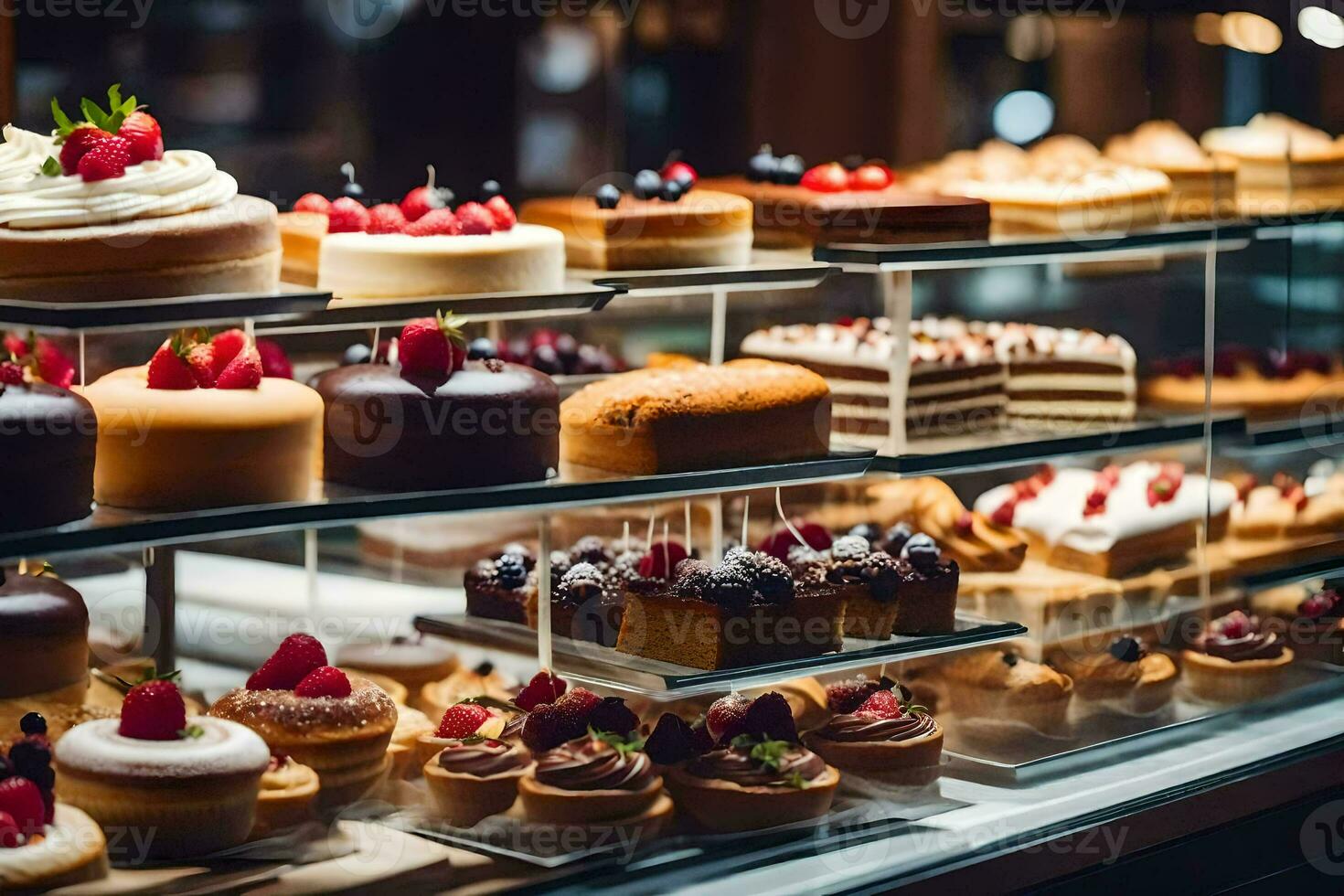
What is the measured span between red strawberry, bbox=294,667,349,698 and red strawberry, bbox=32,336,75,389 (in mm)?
782

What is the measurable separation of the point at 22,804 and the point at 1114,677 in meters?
3.03

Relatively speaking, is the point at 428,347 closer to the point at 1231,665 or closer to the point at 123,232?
the point at 123,232

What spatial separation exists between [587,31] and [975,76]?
51.3 inches

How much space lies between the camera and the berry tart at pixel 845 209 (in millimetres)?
4547

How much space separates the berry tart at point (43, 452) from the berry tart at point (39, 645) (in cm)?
47

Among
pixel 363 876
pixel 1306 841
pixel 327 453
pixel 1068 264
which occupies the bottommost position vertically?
pixel 1306 841

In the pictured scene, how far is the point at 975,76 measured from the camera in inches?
236

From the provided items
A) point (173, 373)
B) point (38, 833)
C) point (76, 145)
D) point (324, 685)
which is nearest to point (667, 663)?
point (324, 685)

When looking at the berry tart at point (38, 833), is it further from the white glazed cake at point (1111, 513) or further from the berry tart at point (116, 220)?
the white glazed cake at point (1111, 513)

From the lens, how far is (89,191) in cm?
334

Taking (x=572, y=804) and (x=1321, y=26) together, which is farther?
(x=1321, y=26)

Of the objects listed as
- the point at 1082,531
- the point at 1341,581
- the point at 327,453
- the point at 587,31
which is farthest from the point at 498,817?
the point at 1341,581

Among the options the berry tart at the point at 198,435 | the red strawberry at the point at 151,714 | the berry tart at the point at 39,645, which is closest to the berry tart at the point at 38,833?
the red strawberry at the point at 151,714

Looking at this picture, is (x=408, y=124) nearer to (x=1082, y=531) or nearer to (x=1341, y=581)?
(x=1082, y=531)
